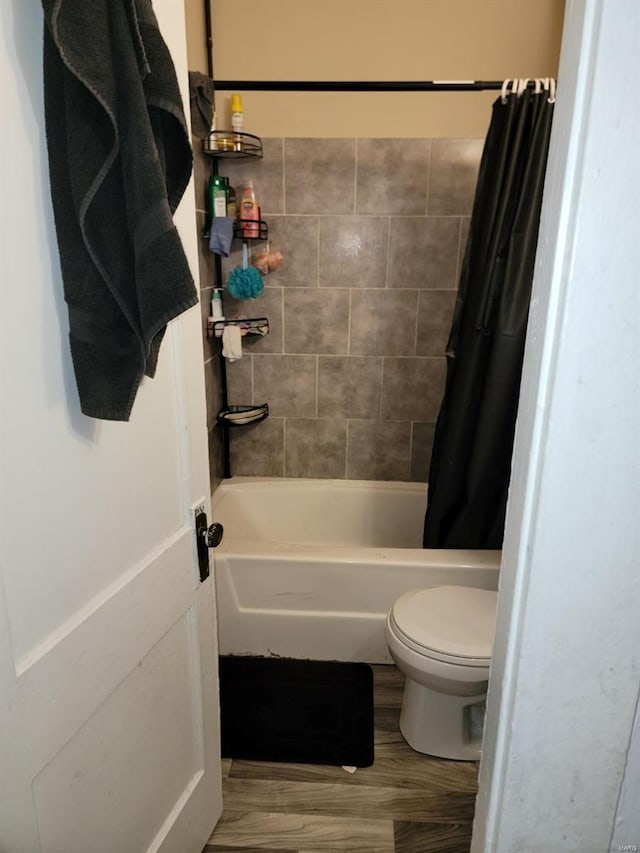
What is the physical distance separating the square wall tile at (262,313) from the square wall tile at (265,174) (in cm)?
37

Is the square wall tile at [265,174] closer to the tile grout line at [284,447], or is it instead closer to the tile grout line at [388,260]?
the tile grout line at [388,260]

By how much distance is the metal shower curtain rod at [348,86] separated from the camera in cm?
228

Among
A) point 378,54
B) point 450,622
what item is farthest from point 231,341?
point 450,622

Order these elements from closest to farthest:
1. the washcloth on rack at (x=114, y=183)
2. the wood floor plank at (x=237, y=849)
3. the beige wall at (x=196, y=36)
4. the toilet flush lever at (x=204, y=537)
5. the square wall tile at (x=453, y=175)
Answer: the washcloth on rack at (x=114, y=183) → the toilet flush lever at (x=204, y=537) → the wood floor plank at (x=237, y=849) → the beige wall at (x=196, y=36) → the square wall tile at (x=453, y=175)

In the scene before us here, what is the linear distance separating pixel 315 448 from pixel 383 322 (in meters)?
0.68

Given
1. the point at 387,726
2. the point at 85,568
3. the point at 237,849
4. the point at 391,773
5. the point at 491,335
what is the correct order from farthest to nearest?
the point at 491,335, the point at 387,726, the point at 391,773, the point at 237,849, the point at 85,568

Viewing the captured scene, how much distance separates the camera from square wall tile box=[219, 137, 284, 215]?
2480 mm

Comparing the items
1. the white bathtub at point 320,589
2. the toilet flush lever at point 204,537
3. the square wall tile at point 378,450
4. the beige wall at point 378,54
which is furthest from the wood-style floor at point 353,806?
the beige wall at point 378,54

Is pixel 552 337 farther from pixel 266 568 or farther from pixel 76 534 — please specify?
pixel 266 568

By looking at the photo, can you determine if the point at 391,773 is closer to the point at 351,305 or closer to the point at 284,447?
the point at 284,447

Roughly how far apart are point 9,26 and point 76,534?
0.66 meters

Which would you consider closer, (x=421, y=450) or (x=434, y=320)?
(x=434, y=320)

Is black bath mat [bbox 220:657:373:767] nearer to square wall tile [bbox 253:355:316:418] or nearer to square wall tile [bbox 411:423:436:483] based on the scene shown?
square wall tile [bbox 411:423:436:483]

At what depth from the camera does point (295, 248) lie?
102 inches
